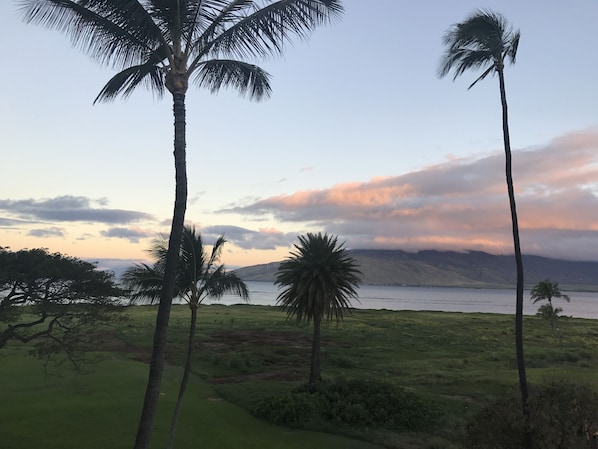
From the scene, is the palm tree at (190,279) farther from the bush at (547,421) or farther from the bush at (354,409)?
the bush at (547,421)

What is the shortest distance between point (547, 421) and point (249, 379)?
95.2ft

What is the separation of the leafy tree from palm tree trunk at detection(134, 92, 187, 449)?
14.0m

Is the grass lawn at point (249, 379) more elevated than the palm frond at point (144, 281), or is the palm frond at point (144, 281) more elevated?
the palm frond at point (144, 281)

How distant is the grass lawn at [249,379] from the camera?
23.6 metres

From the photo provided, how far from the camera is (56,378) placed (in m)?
35.3

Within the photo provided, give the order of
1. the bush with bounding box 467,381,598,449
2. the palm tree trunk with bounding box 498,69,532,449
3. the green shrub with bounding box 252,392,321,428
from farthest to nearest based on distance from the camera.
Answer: the green shrub with bounding box 252,392,321,428 → the palm tree trunk with bounding box 498,69,532,449 → the bush with bounding box 467,381,598,449

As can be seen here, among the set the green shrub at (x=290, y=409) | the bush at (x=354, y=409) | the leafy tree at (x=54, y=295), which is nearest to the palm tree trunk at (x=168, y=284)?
the leafy tree at (x=54, y=295)

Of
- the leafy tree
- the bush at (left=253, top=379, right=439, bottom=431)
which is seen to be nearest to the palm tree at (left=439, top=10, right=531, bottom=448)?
the bush at (left=253, top=379, right=439, bottom=431)

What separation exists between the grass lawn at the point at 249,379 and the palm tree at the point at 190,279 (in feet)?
14.4

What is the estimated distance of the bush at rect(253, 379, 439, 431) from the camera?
26.9 metres

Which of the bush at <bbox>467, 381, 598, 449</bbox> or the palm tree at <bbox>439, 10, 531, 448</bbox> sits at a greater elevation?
the palm tree at <bbox>439, 10, 531, 448</bbox>

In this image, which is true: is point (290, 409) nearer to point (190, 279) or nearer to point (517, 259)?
point (190, 279)

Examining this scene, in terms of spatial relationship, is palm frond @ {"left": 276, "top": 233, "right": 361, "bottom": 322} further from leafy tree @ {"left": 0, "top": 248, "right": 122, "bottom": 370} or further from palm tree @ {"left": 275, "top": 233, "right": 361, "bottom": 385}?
leafy tree @ {"left": 0, "top": 248, "right": 122, "bottom": 370}

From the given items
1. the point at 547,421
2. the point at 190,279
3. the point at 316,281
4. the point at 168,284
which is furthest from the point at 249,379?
the point at 168,284
